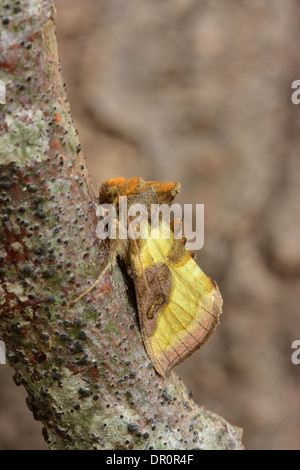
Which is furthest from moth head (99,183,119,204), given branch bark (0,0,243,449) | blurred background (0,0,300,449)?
blurred background (0,0,300,449)

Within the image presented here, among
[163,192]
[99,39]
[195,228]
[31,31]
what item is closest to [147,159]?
[195,228]

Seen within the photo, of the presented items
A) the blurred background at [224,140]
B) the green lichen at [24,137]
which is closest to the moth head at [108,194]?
the green lichen at [24,137]

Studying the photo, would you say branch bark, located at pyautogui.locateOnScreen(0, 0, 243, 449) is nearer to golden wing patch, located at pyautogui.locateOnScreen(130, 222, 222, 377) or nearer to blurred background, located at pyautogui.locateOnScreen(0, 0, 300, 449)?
golden wing patch, located at pyautogui.locateOnScreen(130, 222, 222, 377)

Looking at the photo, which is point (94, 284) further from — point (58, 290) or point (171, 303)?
point (171, 303)

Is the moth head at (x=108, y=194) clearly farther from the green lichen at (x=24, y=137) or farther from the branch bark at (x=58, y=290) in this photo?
the green lichen at (x=24, y=137)

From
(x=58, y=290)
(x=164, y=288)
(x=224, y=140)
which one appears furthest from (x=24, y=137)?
(x=224, y=140)
